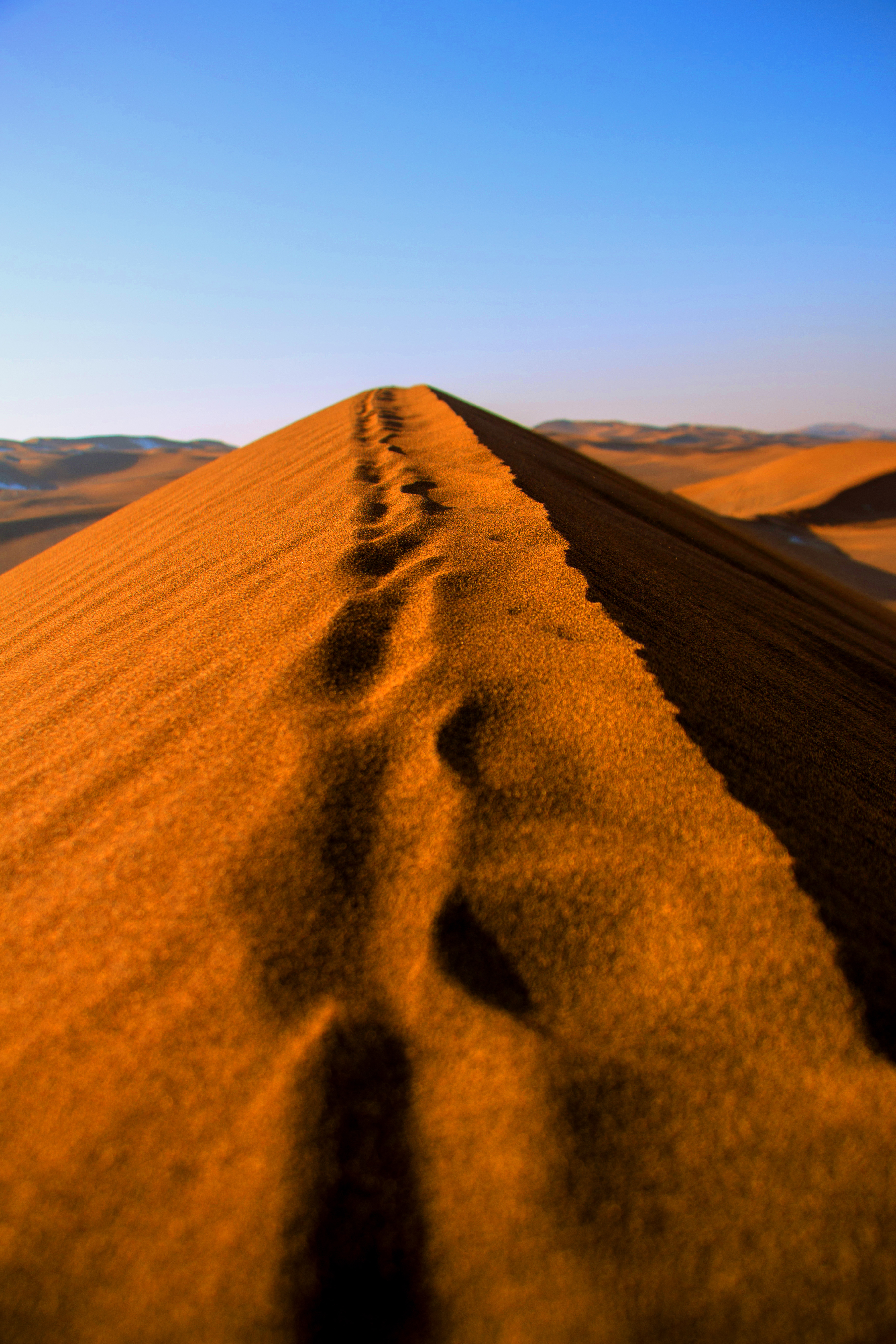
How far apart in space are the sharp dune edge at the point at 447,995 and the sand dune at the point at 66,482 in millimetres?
7068

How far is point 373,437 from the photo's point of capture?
12.5 feet

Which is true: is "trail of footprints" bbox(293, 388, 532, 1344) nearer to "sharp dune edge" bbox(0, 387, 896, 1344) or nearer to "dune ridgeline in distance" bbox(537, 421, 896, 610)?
"sharp dune edge" bbox(0, 387, 896, 1344)

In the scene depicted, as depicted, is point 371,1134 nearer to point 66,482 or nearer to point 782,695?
point 782,695

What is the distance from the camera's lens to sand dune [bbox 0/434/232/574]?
40.5ft

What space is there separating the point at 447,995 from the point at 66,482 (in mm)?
24622

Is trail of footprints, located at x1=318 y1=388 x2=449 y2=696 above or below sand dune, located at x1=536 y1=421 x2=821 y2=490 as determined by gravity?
above

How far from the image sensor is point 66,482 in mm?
21531

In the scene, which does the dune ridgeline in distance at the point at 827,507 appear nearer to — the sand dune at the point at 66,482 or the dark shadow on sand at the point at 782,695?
the dark shadow on sand at the point at 782,695

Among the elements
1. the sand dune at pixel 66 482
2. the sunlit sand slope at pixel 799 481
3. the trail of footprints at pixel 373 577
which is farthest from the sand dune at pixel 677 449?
the sand dune at pixel 66 482

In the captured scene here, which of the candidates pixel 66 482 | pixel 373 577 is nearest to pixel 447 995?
pixel 373 577

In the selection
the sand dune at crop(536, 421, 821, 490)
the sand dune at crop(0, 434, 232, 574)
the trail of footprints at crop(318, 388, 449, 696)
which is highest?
the trail of footprints at crop(318, 388, 449, 696)

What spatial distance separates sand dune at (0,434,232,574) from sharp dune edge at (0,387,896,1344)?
7.07 meters

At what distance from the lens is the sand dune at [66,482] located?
40.5 feet

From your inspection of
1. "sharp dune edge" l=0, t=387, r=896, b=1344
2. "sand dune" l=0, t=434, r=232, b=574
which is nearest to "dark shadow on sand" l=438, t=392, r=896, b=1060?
"sharp dune edge" l=0, t=387, r=896, b=1344
